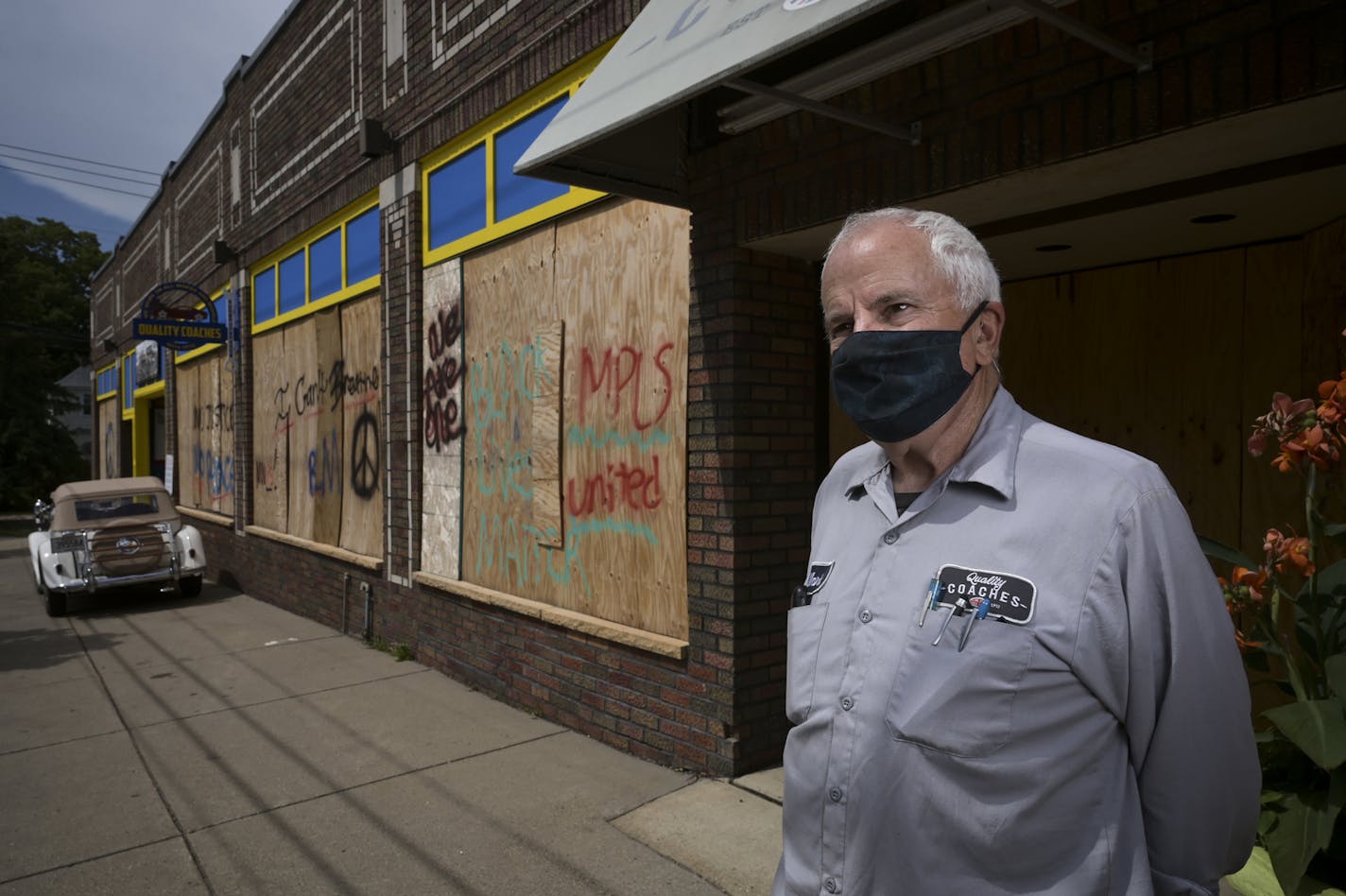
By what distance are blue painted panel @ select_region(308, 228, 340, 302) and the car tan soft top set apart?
4035 millimetres

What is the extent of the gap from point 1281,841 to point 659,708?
10.3ft

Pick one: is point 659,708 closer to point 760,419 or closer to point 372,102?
point 760,419

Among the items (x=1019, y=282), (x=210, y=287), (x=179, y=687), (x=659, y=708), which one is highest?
(x=210, y=287)

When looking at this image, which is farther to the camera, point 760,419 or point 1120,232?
point 760,419

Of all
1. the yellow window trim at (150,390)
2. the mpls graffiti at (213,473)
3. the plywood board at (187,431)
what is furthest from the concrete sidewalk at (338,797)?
the yellow window trim at (150,390)

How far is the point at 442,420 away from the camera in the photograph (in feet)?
23.2

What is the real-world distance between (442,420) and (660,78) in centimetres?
425

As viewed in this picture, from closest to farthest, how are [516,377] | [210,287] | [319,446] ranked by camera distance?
1. [516,377]
2. [319,446]
3. [210,287]

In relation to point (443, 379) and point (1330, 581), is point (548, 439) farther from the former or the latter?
point (1330, 581)

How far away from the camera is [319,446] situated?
9617 mm

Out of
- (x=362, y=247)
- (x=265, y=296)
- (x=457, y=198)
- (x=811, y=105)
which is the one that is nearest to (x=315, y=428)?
(x=362, y=247)

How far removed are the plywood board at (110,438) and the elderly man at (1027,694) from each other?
85.2 ft

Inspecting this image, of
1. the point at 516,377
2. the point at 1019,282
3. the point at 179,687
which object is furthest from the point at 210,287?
the point at 1019,282

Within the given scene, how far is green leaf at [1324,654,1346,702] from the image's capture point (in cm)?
204
